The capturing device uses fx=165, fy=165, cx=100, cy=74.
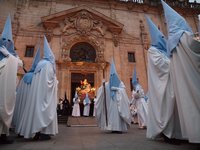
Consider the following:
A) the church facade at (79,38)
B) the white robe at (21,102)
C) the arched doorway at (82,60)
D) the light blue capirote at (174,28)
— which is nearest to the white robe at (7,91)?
the white robe at (21,102)

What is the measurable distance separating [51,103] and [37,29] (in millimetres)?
14305

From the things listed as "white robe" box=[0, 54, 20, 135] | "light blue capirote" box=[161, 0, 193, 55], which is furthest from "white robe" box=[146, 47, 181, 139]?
"white robe" box=[0, 54, 20, 135]

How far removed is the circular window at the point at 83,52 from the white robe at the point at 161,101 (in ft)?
43.2

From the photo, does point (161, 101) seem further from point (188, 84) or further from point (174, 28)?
point (174, 28)

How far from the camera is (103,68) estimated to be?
15.9 m

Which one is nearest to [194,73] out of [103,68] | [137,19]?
[103,68]

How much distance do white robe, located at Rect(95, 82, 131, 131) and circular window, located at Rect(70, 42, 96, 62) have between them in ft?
34.5

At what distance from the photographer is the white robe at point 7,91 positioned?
3299mm

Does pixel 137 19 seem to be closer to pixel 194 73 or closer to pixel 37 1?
pixel 37 1

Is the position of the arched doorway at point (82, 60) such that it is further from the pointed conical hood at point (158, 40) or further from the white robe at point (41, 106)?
the pointed conical hood at point (158, 40)

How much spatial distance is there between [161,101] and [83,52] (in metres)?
14.1

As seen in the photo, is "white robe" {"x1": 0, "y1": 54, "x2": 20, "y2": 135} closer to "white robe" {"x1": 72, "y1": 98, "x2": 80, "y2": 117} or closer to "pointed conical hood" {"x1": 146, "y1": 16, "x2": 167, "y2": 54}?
"pointed conical hood" {"x1": 146, "y1": 16, "x2": 167, "y2": 54}

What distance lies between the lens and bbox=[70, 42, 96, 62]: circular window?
16.7 metres

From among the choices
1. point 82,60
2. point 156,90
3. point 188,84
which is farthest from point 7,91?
point 82,60
